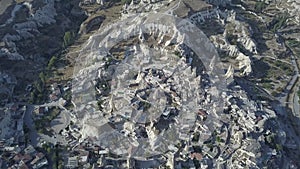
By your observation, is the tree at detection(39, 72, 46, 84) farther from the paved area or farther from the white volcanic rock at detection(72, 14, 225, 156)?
the paved area

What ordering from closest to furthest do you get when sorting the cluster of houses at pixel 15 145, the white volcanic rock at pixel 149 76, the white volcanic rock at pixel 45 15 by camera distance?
the cluster of houses at pixel 15 145, the white volcanic rock at pixel 149 76, the white volcanic rock at pixel 45 15

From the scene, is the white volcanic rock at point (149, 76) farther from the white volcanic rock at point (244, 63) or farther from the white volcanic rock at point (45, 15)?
the white volcanic rock at point (45, 15)

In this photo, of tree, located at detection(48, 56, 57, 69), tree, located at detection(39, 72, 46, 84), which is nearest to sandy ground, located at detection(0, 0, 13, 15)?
tree, located at detection(48, 56, 57, 69)

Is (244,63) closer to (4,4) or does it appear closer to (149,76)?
(149,76)

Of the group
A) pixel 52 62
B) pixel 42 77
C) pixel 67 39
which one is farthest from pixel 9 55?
pixel 67 39

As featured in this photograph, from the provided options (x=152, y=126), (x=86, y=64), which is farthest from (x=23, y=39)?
(x=152, y=126)

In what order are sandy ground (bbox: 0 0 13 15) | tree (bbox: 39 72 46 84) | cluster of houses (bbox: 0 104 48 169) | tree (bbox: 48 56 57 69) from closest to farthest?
cluster of houses (bbox: 0 104 48 169), tree (bbox: 39 72 46 84), tree (bbox: 48 56 57 69), sandy ground (bbox: 0 0 13 15)

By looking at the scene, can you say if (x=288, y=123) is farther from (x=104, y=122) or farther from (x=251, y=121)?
(x=104, y=122)

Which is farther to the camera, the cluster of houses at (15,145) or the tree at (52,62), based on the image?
the tree at (52,62)

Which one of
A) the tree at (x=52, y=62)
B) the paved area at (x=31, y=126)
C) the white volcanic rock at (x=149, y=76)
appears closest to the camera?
the paved area at (x=31, y=126)

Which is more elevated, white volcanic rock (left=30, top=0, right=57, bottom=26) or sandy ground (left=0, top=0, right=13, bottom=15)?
sandy ground (left=0, top=0, right=13, bottom=15)

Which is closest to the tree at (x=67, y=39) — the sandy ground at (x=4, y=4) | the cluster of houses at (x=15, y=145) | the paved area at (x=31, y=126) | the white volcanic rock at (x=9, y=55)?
the white volcanic rock at (x=9, y=55)
